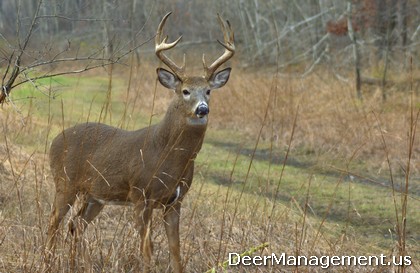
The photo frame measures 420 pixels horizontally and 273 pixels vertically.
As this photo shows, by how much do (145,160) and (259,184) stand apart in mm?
1118

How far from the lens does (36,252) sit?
5117 mm

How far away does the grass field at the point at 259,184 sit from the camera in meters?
5.06

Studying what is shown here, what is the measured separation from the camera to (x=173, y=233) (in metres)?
5.40

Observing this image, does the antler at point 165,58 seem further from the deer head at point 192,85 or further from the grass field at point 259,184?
the grass field at point 259,184

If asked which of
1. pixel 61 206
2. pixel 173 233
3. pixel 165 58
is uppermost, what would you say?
pixel 165 58

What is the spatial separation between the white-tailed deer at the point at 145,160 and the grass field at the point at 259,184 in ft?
0.48

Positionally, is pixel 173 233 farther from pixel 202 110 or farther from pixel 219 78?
pixel 219 78

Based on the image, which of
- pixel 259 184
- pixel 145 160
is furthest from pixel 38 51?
pixel 259 184

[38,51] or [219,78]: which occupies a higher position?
[219,78]

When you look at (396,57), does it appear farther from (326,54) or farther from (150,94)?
(150,94)

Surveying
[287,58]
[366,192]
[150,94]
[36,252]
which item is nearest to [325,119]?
[366,192]

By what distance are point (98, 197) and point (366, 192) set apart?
4229mm

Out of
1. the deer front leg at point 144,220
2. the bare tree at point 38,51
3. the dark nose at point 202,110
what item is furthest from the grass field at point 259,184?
the dark nose at point 202,110

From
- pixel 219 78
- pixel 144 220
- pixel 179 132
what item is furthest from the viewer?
pixel 219 78
